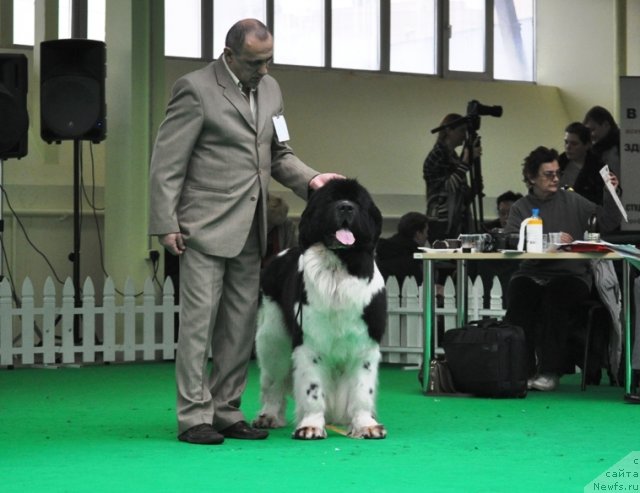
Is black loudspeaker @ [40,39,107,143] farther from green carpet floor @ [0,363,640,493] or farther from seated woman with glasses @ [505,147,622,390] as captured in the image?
seated woman with glasses @ [505,147,622,390]

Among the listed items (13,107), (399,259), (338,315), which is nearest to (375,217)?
(338,315)

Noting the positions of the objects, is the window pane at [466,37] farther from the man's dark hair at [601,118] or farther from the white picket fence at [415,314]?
the man's dark hair at [601,118]

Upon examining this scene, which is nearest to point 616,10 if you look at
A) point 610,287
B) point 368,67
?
point 368,67

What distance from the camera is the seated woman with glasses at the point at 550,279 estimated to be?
27.2 feet

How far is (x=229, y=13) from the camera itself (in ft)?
44.1

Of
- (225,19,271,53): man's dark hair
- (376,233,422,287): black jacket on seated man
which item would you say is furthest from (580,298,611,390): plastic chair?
(225,19,271,53): man's dark hair

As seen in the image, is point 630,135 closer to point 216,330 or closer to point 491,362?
point 491,362

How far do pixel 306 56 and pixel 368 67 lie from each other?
2.47 ft

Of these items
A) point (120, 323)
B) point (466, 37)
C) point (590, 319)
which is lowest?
point (120, 323)

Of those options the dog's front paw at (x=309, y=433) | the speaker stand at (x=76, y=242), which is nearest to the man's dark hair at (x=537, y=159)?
the dog's front paw at (x=309, y=433)

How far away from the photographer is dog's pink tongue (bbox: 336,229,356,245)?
18.9ft

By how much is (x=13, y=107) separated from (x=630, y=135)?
407 cm

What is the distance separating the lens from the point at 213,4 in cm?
1335

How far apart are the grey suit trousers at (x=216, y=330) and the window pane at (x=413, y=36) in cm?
869
